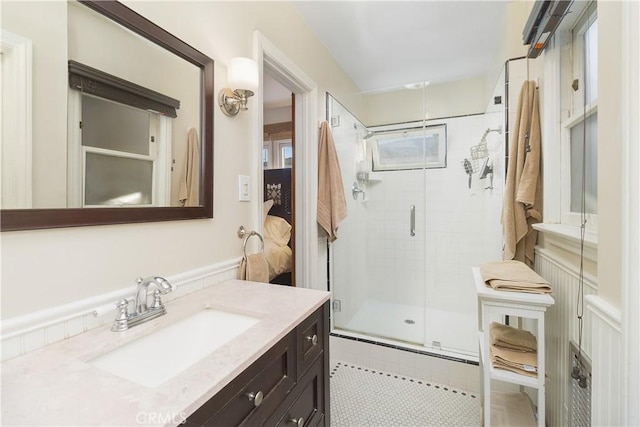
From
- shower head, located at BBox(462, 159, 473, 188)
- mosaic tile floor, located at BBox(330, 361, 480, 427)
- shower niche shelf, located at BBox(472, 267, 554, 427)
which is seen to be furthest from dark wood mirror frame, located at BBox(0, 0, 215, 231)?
shower head, located at BBox(462, 159, 473, 188)

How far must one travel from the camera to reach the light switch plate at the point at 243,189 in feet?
4.53

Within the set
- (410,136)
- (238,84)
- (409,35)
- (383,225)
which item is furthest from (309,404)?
(410,136)

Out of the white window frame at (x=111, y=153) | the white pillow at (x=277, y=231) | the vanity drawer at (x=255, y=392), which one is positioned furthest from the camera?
the white pillow at (x=277, y=231)

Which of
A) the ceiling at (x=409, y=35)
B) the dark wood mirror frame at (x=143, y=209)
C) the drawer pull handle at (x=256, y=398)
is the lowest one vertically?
the drawer pull handle at (x=256, y=398)

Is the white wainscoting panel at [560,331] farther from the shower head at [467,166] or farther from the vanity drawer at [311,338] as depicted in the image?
the shower head at [467,166]

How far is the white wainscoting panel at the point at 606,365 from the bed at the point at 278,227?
1978mm

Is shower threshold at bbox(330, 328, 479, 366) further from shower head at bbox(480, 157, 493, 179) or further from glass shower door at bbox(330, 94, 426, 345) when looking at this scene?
shower head at bbox(480, 157, 493, 179)

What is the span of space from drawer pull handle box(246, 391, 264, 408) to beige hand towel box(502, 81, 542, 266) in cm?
153

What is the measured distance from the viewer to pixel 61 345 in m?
0.69

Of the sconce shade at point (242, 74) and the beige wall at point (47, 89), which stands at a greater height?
the sconce shade at point (242, 74)

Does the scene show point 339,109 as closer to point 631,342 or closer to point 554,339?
point 554,339

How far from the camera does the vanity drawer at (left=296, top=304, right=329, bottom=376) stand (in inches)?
35.4

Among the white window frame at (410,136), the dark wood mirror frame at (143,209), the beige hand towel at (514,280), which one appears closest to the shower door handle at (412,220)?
the white window frame at (410,136)

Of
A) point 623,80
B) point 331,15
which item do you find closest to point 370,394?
point 623,80
